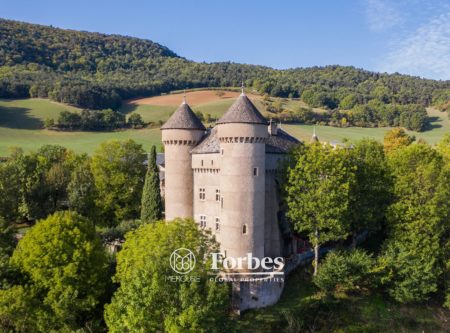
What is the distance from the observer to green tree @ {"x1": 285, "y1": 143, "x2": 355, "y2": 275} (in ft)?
107

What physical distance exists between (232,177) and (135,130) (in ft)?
238

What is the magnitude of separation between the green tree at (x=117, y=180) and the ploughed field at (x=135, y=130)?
30535 millimetres

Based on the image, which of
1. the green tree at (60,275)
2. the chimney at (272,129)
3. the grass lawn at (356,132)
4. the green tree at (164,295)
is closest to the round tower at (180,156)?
the chimney at (272,129)

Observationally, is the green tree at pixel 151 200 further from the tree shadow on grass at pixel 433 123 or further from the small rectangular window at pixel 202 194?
the tree shadow on grass at pixel 433 123

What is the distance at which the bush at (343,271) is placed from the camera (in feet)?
103

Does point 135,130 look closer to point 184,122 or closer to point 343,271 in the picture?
point 184,122

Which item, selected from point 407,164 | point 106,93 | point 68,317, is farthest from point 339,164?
point 106,93

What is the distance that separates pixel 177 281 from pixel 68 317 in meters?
9.55

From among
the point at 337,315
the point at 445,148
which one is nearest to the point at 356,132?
the point at 445,148

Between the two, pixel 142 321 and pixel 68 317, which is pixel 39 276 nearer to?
pixel 68 317

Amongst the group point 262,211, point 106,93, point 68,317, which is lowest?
point 68,317

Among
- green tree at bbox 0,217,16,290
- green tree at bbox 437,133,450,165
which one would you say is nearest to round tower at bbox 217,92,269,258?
green tree at bbox 0,217,16,290

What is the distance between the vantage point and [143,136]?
308ft

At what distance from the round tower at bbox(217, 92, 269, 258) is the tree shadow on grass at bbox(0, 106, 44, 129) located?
248ft
